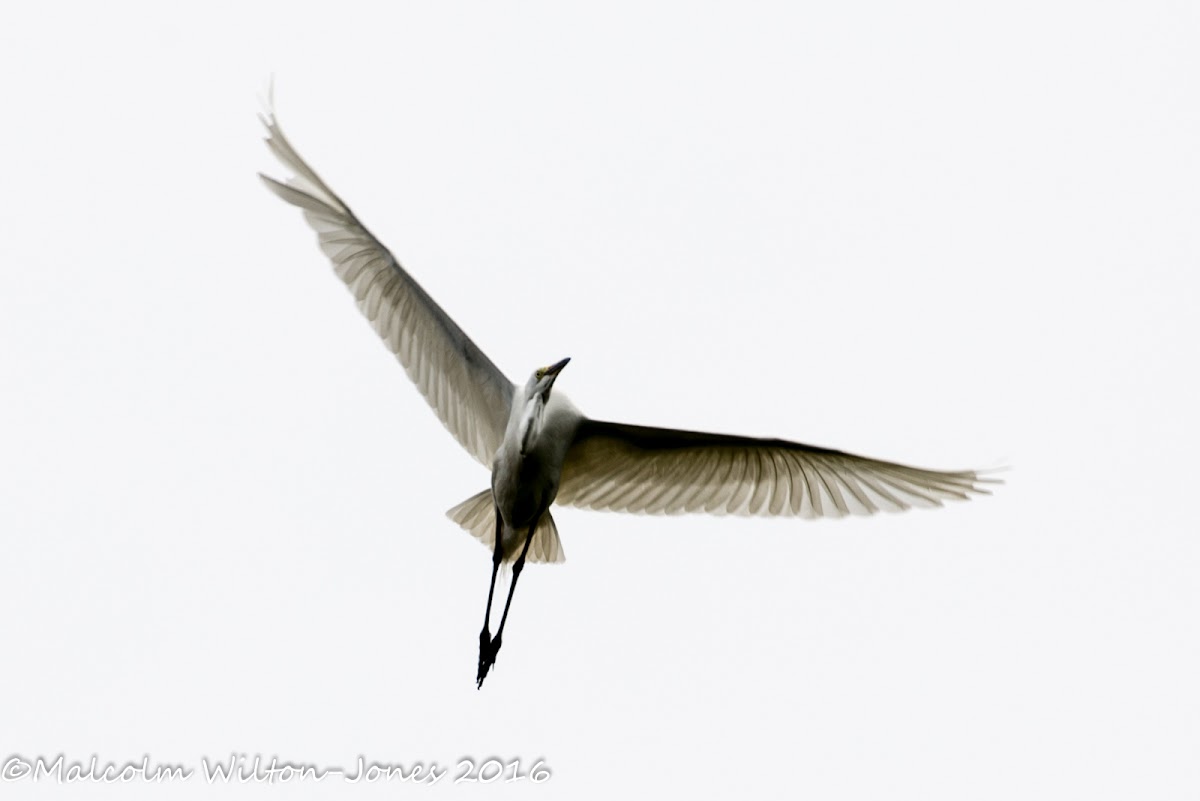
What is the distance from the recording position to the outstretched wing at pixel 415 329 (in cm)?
1067

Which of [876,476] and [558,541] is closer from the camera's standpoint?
[876,476]

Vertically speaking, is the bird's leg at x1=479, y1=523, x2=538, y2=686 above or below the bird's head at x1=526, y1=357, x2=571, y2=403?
below

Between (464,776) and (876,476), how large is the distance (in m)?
3.31

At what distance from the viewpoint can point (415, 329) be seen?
35.9ft

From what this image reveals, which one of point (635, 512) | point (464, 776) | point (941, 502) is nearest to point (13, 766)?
point (464, 776)

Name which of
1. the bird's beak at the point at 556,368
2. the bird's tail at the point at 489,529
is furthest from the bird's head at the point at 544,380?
the bird's tail at the point at 489,529

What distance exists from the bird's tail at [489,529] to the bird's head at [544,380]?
1054 mm

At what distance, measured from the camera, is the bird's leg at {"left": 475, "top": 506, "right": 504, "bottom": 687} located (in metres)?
11.0

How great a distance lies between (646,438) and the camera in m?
10.7

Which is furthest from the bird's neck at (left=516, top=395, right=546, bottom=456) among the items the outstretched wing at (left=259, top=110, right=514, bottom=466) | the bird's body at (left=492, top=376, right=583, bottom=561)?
the outstretched wing at (left=259, top=110, right=514, bottom=466)

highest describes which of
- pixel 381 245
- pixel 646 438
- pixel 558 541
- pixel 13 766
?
pixel 381 245

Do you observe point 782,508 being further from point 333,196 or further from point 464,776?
A: point 333,196

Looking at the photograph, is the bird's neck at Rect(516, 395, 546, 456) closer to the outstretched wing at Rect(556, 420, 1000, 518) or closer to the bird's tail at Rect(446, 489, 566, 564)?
the outstretched wing at Rect(556, 420, 1000, 518)

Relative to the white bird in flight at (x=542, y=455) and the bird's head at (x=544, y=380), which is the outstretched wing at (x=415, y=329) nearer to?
the white bird in flight at (x=542, y=455)
